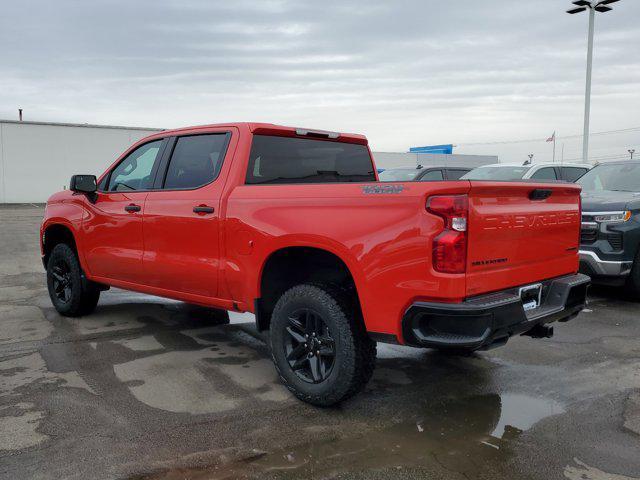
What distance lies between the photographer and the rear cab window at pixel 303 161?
4516 mm

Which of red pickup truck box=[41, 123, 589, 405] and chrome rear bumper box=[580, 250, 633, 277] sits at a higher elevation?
red pickup truck box=[41, 123, 589, 405]

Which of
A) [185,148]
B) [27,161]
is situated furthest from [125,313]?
[27,161]

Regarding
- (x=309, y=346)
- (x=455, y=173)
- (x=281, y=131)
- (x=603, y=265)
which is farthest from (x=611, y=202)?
(x=455, y=173)

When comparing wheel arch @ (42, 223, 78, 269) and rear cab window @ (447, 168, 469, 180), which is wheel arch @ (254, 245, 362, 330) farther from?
rear cab window @ (447, 168, 469, 180)

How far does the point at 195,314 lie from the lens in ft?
21.0

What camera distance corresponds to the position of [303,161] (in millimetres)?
4781

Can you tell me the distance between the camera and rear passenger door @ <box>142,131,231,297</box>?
443 cm

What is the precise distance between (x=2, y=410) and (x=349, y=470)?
2.31m

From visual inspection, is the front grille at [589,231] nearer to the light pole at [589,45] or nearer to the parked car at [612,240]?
the parked car at [612,240]

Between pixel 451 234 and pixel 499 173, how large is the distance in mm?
9119

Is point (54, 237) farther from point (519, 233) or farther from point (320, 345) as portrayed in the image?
point (519, 233)

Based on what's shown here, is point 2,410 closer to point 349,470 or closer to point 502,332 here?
point 349,470

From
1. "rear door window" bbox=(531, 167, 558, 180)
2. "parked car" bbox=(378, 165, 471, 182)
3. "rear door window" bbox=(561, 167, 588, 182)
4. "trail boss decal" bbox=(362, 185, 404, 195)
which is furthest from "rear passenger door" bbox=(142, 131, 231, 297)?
"rear door window" bbox=(561, 167, 588, 182)

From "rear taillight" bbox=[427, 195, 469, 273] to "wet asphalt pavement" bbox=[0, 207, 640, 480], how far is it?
3.44ft
